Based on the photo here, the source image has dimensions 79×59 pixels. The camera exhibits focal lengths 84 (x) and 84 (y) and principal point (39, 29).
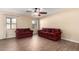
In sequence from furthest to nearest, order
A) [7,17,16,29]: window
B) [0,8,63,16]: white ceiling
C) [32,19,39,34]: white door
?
[32,19,39,34]: white door < [7,17,16,29]: window < [0,8,63,16]: white ceiling

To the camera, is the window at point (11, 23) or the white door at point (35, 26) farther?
the white door at point (35, 26)

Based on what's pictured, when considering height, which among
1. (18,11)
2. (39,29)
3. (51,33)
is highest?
(18,11)

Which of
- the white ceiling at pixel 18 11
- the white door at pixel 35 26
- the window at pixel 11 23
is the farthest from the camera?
the white door at pixel 35 26

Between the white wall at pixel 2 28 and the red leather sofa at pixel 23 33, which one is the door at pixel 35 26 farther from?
the white wall at pixel 2 28

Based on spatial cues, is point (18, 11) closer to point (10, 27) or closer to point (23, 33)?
point (10, 27)

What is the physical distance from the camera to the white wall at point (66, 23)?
200cm

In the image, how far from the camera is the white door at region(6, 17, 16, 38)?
6.88 ft

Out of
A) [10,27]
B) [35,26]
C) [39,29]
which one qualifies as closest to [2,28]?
[10,27]

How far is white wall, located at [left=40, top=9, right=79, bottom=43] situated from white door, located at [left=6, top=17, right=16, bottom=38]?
720mm

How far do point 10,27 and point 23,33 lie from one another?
1.18ft

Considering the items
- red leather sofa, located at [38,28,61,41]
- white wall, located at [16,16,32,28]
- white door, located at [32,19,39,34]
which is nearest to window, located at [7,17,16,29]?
white wall, located at [16,16,32,28]

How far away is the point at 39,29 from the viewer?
2.23 metres

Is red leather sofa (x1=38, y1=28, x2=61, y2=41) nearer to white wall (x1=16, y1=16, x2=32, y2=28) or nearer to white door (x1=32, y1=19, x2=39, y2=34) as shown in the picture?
white door (x1=32, y1=19, x2=39, y2=34)

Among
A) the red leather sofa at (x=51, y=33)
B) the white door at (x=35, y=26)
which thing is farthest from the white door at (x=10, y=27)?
the red leather sofa at (x=51, y=33)
